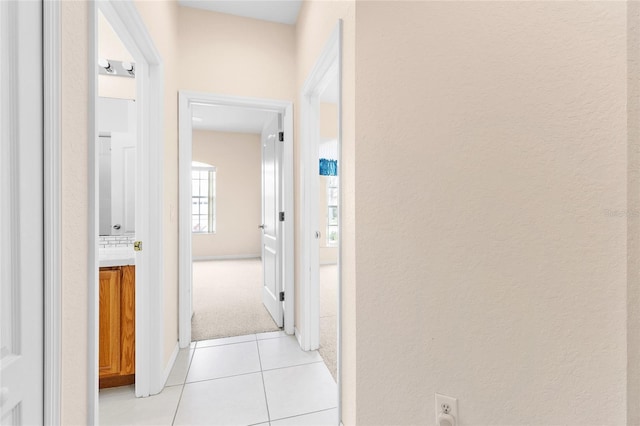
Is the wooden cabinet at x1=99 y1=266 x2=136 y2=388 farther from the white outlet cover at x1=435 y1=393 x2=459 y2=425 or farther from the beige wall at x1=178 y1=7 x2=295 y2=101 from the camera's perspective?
the white outlet cover at x1=435 y1=393 x2=459 y2=425

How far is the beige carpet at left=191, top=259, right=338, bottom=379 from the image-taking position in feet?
8.09

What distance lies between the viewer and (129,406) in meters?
1.58

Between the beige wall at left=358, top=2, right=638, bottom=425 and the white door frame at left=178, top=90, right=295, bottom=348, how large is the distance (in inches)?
49.1

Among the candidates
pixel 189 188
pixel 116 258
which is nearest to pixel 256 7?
pixel 189 188

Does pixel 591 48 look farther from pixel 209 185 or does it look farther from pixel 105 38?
pixel 209 185

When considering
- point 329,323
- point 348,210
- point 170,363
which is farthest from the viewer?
point 329,323

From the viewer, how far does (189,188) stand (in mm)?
2248

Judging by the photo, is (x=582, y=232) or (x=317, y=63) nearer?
(x=582, y=232)

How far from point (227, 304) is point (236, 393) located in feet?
5.31

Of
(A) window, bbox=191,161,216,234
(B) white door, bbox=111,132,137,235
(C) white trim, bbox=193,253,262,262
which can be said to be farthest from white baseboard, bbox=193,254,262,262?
(B) white door, bbox=111,132,137,235

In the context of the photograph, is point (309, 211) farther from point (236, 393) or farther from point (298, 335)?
point (236, 393)

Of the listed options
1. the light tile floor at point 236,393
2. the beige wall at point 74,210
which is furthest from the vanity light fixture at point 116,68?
the light tile floor at point 236,393

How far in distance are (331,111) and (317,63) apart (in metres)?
3.22

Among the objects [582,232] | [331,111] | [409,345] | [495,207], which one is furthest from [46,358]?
[331,111]
